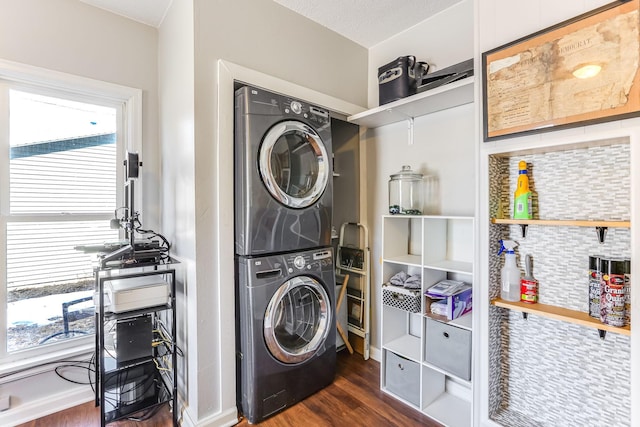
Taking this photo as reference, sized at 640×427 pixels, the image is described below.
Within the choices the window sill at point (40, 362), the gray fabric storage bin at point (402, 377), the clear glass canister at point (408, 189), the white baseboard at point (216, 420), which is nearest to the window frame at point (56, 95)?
the window sill at point (40, 362)

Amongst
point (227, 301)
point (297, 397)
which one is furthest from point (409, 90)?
point (297, 397)

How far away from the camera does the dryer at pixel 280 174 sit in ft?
5.54

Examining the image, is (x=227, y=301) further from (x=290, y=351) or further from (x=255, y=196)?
(x=255, y=196)

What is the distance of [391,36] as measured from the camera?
92.1 inches

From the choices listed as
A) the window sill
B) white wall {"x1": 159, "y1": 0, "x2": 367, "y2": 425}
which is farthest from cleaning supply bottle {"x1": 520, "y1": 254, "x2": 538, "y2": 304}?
the window sill

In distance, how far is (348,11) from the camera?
202cm

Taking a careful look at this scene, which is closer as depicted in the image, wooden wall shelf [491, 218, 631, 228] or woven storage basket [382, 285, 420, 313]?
wooden wall shelf [491, 218, 631, 228]

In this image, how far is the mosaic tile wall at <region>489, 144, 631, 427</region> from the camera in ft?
3.95

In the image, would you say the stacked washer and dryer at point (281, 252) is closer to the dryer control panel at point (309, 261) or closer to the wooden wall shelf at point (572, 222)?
the dryer control panel at point (309, 261)

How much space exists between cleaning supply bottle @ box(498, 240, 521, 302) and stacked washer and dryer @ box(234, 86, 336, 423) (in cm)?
104

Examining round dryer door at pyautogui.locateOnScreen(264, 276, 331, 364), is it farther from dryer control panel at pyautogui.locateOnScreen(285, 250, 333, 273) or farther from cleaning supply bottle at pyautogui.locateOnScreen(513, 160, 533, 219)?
cleaning supply bottle at pyautogui.locateOnScreen(513, 160, 533, 219)

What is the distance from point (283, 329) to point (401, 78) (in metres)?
1.83

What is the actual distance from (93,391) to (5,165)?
154 cm

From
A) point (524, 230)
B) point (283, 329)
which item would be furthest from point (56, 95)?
point (524, 230)
